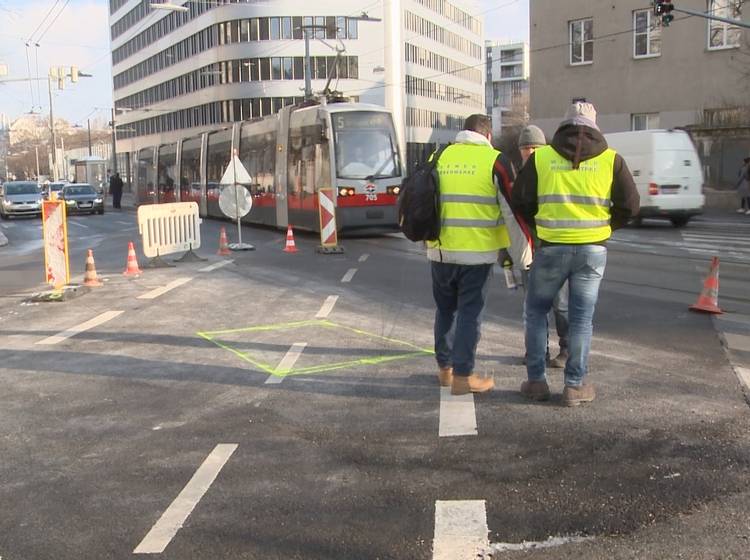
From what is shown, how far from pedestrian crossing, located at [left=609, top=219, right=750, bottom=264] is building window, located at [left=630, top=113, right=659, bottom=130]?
13.8 metres

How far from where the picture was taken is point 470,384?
581 centimetres

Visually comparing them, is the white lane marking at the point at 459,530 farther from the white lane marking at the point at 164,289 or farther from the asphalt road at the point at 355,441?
the white lane marking at the point at 164,289

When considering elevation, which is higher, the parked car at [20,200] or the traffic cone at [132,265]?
the parked car at [20,200]

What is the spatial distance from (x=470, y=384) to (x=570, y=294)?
3.19ft

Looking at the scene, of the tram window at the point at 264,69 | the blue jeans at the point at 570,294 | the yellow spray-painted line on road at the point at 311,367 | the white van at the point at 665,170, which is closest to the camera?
the blue jeans at the point at 570,294

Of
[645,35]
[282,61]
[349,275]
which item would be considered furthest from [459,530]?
[282,61]

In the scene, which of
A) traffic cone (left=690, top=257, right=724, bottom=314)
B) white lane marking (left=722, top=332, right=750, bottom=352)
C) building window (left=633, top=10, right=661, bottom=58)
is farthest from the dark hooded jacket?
building window (left=633, top=10, right=661, bottom=58)

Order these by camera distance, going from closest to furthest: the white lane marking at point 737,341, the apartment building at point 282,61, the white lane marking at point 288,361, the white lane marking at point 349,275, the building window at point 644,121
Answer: the white lane marking at point 288,361 < the white lane marking at point 737,341 < the white lane marking at point 349,275 < the building window at point 644,121 < the apartment building at point 282,61

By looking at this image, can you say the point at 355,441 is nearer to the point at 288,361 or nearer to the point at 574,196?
the point at 574,196

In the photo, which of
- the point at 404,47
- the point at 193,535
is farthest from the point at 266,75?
the point at 193,535

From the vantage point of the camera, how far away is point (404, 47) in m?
79.5

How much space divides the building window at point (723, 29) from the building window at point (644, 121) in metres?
3.72

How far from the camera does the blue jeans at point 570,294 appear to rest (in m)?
5.35

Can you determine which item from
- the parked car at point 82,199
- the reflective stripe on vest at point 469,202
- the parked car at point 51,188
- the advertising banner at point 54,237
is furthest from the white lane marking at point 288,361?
the parked car at point 51,188
